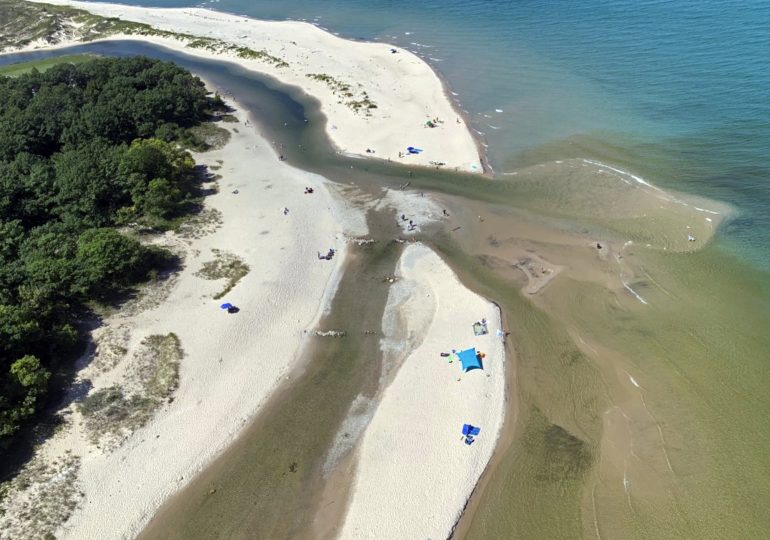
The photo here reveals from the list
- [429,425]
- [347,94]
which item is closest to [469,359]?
[429,425]

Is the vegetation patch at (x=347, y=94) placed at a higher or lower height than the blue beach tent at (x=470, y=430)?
higher

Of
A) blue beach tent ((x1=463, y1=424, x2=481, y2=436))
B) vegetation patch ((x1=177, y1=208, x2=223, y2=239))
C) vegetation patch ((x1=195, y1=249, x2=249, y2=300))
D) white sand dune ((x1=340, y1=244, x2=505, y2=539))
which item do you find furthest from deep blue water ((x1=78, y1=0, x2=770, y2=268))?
vegetation patch ((x1=177, y1=208, x2=223, y2=239))

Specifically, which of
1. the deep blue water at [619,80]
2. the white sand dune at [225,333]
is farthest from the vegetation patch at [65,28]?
the white sand dune at [225,333]

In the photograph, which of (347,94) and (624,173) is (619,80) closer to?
(624,173)

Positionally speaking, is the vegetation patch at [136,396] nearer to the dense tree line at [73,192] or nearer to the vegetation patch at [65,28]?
the dense tree line at [73,192]

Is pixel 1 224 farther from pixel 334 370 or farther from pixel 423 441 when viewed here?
pixel 423 441
